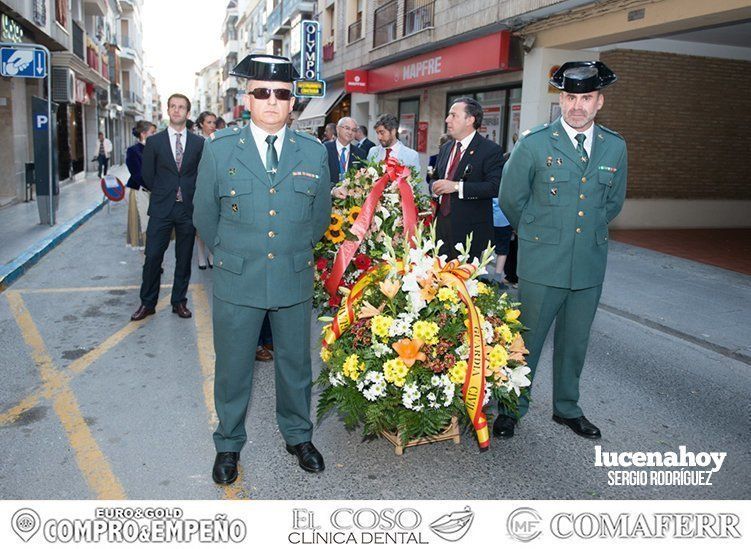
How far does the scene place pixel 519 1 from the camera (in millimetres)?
12453

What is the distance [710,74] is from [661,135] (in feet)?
5.75

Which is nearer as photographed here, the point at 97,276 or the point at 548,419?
the point at 548,419

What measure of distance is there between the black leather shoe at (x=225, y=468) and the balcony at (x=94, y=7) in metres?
30.6

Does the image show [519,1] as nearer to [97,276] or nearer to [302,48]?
[97,276]

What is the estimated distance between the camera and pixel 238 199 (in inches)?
129

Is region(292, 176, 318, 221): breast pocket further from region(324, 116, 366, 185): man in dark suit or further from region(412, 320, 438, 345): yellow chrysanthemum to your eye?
region(324, 116, 366, 185): man in dark suit

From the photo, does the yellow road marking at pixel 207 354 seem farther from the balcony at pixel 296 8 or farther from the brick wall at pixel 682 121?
the balcony at pixel 296 8

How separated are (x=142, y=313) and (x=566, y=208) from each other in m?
4.52

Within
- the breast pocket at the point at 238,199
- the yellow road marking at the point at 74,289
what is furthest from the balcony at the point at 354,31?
the breast pocket at the point at 238,199

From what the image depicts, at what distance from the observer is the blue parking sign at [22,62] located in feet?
37.1

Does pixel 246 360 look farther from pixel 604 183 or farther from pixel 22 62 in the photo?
pixel 22 62

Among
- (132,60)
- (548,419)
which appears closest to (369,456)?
(548,419)

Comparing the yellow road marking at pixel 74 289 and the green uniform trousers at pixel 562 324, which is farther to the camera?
the yellow road marking at pixel 74 289

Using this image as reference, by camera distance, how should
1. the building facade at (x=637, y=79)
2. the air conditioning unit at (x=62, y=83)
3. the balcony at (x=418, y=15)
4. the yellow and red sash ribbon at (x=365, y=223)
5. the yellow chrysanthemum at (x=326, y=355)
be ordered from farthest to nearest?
the air conditioning unit at (x=62, y=83)
the balcony at (x=418, y=15)
the building facade at (x=637, y=79)
the yellow and red sash ribbon at (x=365, y=223)
the yellow chrysanthemum at (x=326, y=355)
